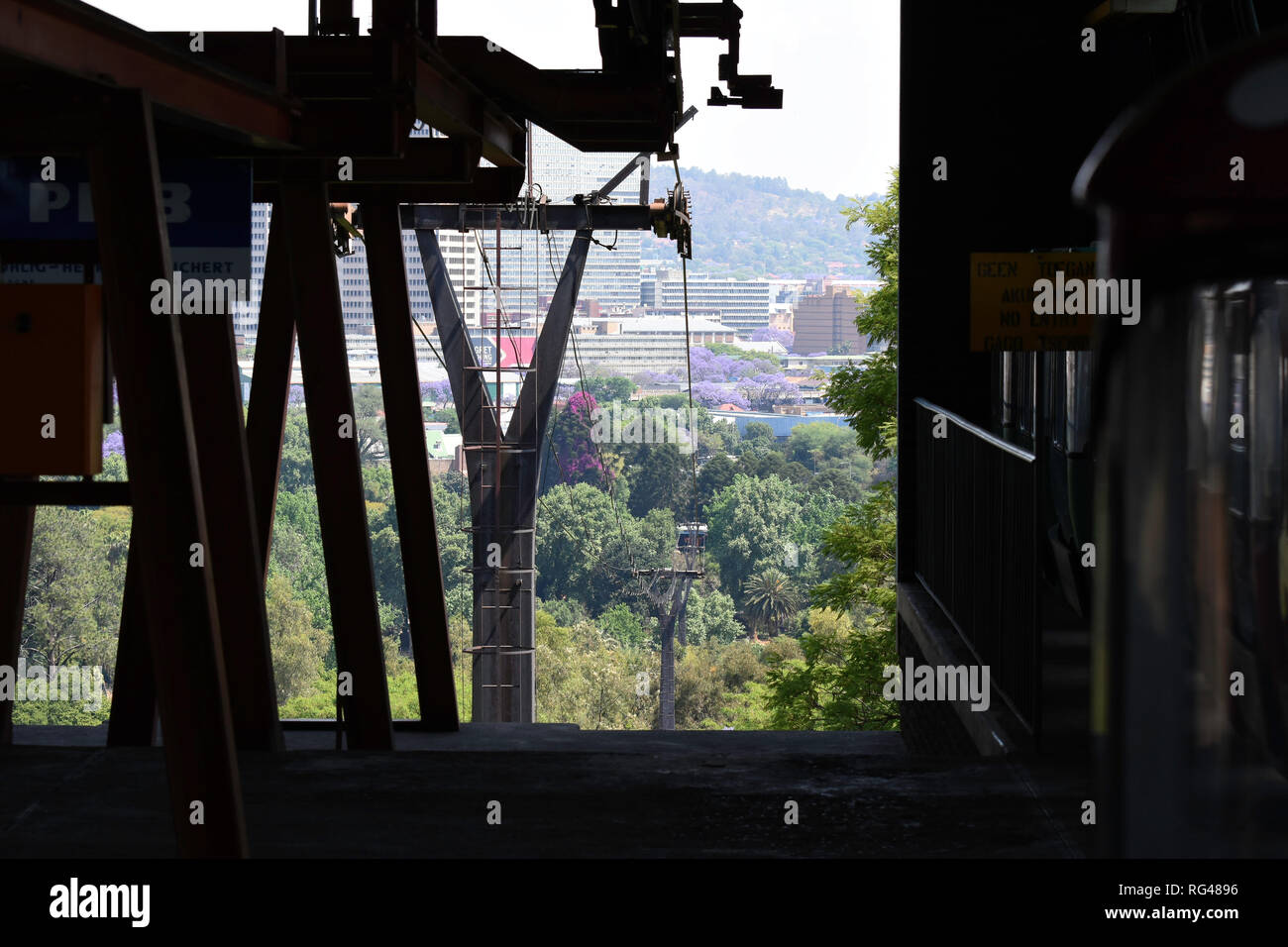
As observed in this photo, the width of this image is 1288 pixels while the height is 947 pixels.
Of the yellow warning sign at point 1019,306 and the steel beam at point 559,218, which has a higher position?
the steel beam at point 559,218

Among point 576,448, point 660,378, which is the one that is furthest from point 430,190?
point 660,378

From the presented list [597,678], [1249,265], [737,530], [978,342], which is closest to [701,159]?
[737,530]

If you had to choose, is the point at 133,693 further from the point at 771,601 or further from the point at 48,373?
→ the point at 771,601

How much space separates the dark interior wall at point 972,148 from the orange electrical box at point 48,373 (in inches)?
333

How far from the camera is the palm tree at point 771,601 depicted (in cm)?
8769

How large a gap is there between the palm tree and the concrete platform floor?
3207 inches

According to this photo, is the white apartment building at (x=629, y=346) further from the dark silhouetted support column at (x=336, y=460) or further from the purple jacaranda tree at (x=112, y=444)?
the dark silhouetted support column at (x=336, y=460)

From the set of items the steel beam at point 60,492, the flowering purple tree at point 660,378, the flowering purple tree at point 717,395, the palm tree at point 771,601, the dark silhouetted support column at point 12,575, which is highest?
the flowering purple tree at point 660,378

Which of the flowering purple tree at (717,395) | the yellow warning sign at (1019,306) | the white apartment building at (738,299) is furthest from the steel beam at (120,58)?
the white apartment building at (738,299)

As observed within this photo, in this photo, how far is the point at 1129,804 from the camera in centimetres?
77

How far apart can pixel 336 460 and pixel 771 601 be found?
265 ft

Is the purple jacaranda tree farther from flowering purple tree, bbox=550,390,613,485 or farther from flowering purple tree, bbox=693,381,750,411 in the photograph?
flowering purple tree, bbox=693,381,750,411

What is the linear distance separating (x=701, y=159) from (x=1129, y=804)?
13828 cm

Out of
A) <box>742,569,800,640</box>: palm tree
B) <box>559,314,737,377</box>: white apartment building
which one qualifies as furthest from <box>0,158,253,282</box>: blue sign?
<box>559,314,737,377</box>: white apartment building
